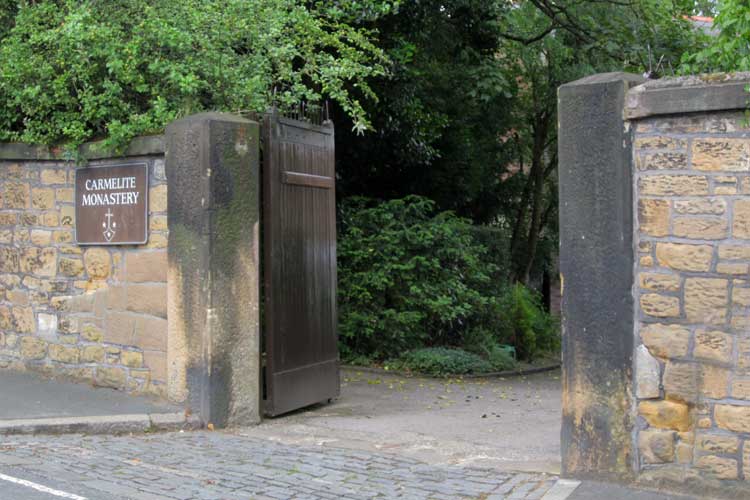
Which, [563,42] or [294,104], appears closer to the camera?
[294,104]

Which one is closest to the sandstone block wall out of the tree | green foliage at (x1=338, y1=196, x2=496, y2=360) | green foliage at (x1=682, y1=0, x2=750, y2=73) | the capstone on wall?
the capstone on wall

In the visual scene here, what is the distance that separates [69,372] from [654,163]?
6008 millimetres

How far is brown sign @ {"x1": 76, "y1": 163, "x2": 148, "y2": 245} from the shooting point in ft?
26.3

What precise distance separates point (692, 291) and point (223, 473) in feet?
10.9

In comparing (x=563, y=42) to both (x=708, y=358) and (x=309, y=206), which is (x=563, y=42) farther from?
(x=708, y=358)

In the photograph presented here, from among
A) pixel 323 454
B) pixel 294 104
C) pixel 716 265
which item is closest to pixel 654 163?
pixel 716 265

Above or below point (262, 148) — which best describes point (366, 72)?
above

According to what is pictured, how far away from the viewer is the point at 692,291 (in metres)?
5.31

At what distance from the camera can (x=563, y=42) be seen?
16.6m

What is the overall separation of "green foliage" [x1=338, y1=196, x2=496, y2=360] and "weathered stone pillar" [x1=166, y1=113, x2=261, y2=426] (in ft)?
15.3

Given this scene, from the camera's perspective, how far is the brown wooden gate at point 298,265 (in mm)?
7891

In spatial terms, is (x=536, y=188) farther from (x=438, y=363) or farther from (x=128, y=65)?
(x=128, y=65)

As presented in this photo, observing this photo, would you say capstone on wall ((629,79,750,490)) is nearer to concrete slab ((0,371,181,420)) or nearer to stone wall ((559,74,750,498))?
stone wall ((559,74,750,498))

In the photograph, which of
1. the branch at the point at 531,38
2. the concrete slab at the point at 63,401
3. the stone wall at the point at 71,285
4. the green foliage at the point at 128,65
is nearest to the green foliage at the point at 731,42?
the green foliage at the point at 128,65
